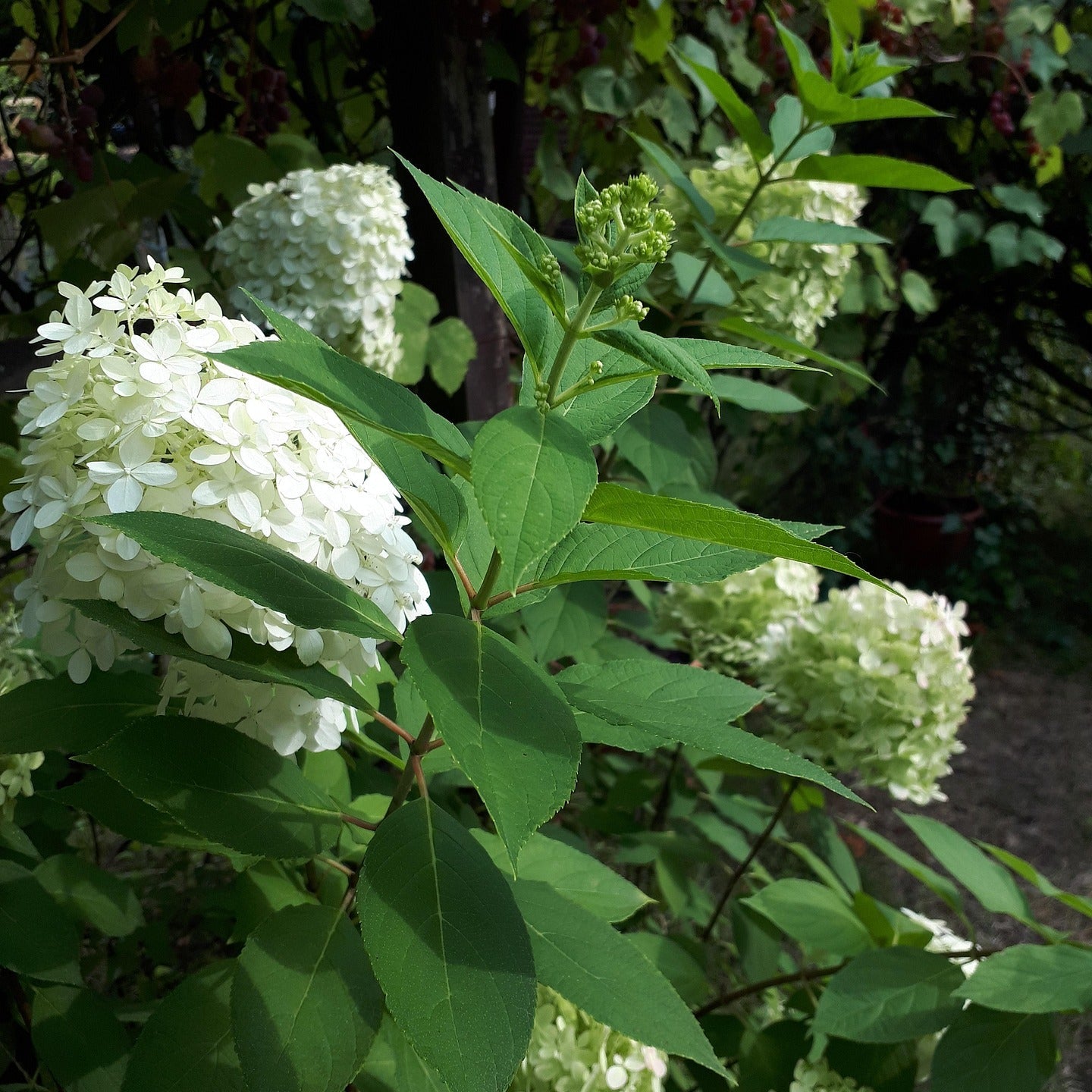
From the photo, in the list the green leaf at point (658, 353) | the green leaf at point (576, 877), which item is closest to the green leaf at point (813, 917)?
the green leaf at point (576, 877)

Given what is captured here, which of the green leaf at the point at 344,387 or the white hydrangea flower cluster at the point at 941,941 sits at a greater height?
the green leaf at the point at 344,387

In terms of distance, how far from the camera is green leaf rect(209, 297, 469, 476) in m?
0.52

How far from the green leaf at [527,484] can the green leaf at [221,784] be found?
1.03ft

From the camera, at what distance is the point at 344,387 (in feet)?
1.87

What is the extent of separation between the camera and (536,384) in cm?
65

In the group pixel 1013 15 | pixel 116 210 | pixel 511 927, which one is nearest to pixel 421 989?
pixel 511 927

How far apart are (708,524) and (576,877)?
1.71ft

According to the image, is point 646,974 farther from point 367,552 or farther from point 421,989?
point 367,552

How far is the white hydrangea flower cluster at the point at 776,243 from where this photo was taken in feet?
5.87

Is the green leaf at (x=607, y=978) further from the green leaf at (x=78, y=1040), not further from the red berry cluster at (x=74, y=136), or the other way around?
the red berry cluster at (x=74, y=136)

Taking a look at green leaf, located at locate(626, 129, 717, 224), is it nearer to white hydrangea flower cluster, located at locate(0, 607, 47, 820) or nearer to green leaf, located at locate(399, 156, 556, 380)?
green leaf, located at locate(399, 156, 556, 380)

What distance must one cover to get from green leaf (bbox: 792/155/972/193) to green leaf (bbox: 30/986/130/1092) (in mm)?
1319

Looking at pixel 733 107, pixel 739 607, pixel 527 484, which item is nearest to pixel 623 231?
pixel 527 484

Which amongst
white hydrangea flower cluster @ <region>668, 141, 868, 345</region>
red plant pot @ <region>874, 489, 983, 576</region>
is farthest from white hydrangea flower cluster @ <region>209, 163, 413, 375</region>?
red plant pot @ <region>874, 489, 983, 576</region>
